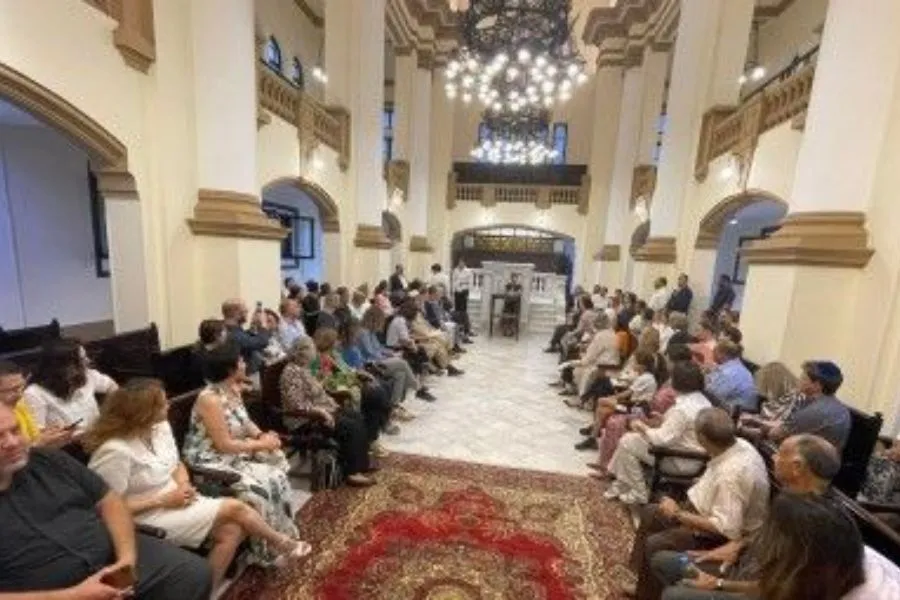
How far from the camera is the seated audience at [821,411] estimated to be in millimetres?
2656

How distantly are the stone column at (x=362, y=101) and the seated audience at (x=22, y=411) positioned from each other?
20.2ft

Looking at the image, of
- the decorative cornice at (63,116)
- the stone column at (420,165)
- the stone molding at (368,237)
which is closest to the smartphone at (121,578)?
the decorative cornice at (63,116)

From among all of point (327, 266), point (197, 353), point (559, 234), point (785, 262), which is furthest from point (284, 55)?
point (785, 262)

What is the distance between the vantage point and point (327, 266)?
327 inches

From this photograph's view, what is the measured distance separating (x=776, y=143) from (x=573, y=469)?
4.64 meters

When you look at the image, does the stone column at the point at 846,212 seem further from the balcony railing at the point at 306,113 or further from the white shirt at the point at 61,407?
the balcony railing at the point at 306,113

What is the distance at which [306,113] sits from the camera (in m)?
6.83

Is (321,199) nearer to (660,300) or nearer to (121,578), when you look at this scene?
(660,300)

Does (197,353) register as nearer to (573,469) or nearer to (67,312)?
(573,469)

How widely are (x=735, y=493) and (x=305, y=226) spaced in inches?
434

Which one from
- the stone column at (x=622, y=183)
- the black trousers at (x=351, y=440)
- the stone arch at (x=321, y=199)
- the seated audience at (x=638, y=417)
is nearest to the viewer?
the black trousers at (x=351, y=440)

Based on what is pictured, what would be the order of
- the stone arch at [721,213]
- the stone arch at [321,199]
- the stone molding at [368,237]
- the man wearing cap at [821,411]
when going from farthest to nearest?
the stone molding at [368,237]
the stone arch at [321,199]
the stone arch at [721,213]
the man wearing cap at [821,411]

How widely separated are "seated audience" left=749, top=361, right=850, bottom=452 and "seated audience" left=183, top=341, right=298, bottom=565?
2963mm

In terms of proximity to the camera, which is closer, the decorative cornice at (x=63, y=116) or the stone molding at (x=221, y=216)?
the decorative cornice at (x=63, y=116)
